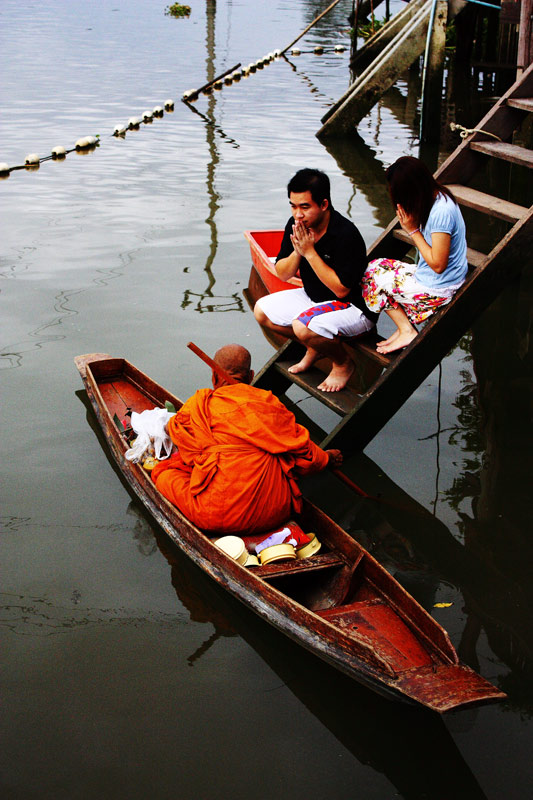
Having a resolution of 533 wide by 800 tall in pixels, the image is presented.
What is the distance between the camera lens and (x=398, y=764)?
312 cm

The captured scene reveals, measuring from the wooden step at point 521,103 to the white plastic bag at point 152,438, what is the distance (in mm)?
3181

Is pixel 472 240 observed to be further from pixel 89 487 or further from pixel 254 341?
pixel 89 487

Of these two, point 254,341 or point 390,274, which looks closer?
point 390,274

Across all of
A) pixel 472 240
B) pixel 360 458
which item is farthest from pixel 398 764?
pixel 472 240

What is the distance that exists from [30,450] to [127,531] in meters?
1.14

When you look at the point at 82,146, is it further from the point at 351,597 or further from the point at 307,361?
the point at 351,597

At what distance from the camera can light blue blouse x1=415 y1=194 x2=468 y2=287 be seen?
4496mm

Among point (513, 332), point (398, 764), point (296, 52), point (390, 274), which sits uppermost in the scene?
point (296, 52)

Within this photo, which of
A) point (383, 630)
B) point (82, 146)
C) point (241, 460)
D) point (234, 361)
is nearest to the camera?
point (383, 630)

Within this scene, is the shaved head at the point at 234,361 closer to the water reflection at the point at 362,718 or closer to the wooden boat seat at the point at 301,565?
the wooden boat seat at the point at 301,565

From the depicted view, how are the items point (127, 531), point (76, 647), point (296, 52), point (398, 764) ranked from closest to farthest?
point (398, 764) → point (76, 647) → point (127, 531) → point (296, 52)

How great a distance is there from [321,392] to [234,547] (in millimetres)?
1594

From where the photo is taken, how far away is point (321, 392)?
5.17 meters

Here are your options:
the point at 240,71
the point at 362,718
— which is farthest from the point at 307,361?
the point at 240,71
